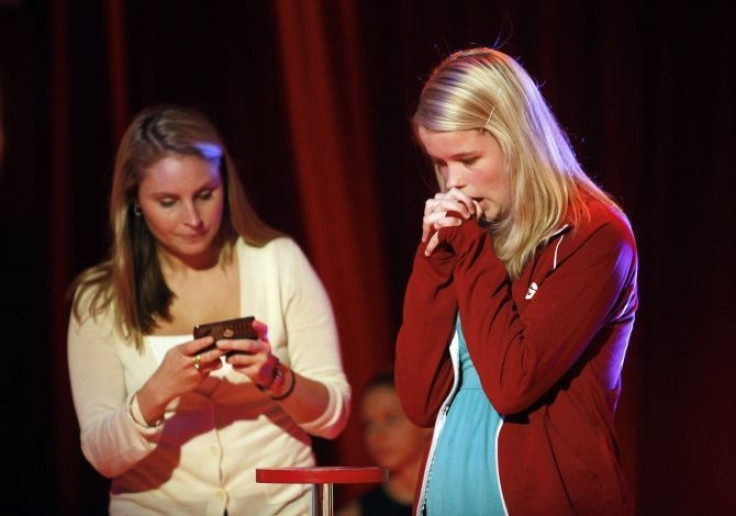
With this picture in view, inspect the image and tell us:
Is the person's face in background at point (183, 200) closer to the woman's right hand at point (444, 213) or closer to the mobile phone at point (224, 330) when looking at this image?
the mobile phone at point (224, 330)

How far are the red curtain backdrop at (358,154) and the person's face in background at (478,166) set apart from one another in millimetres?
1362

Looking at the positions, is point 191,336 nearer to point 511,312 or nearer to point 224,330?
point 224,330

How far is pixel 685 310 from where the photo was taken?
3.13 meters

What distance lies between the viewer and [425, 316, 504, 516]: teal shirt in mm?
1727

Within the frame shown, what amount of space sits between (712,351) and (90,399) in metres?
1.73

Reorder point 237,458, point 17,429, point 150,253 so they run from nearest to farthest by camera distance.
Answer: point 237,458 → point 150,253 → point 17,429

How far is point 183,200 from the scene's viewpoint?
257 cm

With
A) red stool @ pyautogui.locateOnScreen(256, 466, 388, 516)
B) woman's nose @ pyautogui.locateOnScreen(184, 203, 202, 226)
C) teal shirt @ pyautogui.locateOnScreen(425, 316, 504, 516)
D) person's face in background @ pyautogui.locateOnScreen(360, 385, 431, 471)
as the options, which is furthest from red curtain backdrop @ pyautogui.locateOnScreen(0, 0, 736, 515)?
red stool @ pyautogui.locateOnScreen(256, 466, 388, 516)

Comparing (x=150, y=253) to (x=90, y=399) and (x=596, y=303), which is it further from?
(x=596, y=303)

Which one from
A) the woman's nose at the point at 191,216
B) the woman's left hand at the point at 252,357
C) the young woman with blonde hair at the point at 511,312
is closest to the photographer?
the young woman with blonde hair at the point at 511,312

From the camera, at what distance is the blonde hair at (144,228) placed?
262 cm

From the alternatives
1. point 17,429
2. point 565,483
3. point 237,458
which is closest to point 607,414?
point 565,483

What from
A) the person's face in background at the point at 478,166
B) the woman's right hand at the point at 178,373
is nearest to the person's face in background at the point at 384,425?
the woman's right hand at the point at 178,373

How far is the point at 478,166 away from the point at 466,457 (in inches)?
19.4
